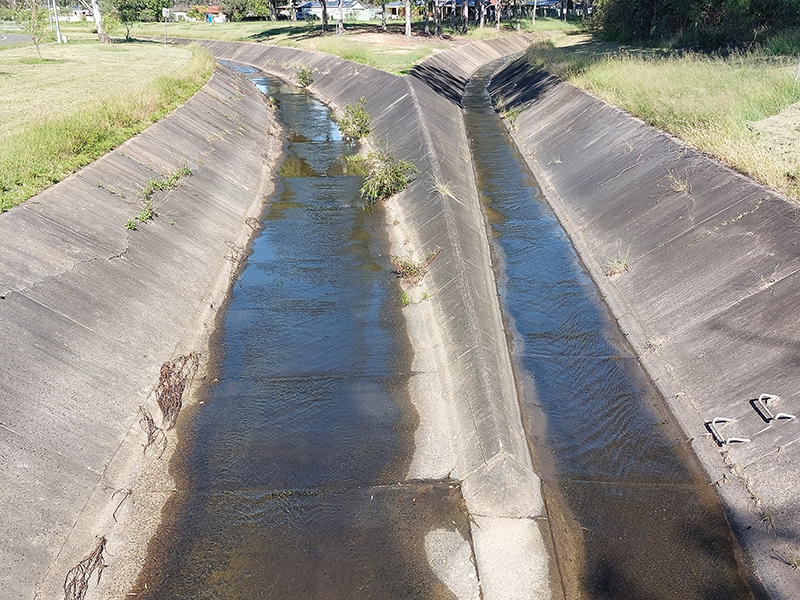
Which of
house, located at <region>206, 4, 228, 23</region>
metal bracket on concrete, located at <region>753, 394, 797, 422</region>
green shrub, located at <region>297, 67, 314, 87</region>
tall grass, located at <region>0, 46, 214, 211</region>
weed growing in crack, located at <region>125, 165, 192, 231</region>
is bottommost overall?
metal bracket on concrete, located at <region>753, 394, 797, 422</region>


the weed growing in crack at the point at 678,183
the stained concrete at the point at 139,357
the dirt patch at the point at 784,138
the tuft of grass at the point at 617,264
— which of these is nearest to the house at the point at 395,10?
the stained concrete at the point at 139,357

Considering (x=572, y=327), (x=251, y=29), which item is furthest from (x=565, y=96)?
(x=251, y=29)

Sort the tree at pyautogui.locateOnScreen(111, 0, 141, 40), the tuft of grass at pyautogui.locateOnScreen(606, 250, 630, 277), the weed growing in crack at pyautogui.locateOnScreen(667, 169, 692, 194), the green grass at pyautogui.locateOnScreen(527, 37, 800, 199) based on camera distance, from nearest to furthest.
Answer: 1. the green grass at pyautogui.locateOnScreen(527, 37, 800, 199)
2. the tuft of grass at pyautogui.locateOnScreen(606, 250, 630, 277)
3. the weed growing in crack at pyautogui.locateOnScreen(667, 169, 692, 194)
4. the tree at pyautogui.locateOnScreen(111, 0, 141, 40)

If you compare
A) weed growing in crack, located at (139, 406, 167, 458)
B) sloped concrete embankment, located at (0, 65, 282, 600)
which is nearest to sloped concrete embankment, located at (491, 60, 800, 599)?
sloped concrete embankment, located at (0, 65, 282, 600)

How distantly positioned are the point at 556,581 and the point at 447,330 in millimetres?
5515

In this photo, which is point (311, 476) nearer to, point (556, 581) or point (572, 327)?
point (556, 581)

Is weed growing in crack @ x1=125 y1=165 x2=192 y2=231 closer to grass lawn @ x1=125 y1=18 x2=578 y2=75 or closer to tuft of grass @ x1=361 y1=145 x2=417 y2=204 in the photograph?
tuft of grass @ x1=361 y1=145 x2=417 y2=204

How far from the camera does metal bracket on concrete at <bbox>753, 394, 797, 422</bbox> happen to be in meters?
8.77

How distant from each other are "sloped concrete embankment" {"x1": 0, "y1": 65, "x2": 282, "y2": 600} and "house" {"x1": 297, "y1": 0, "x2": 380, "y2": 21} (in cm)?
8001

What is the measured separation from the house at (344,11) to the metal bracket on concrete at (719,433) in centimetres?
8846

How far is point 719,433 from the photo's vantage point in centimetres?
946

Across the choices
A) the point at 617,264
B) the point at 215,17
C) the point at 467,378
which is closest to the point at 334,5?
the point at 215,17

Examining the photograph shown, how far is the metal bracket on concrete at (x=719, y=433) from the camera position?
360 inches

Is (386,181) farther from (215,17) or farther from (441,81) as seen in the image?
(215,17)
